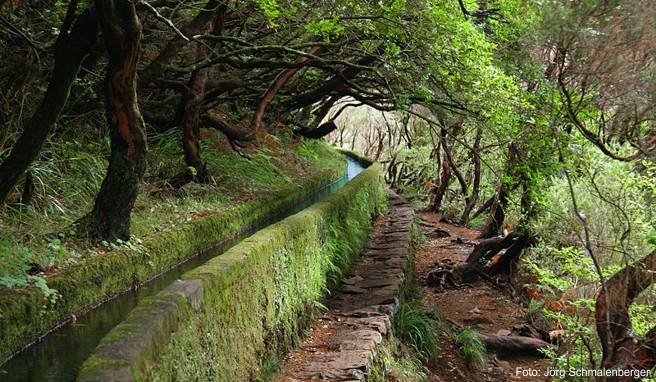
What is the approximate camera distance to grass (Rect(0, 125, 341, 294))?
6539 mm

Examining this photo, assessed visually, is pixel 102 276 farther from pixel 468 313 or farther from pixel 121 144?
pixel 468 313

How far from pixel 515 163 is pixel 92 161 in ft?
24.3

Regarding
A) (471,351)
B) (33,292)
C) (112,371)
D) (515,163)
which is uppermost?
(515,163)

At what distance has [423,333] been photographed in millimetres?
8625

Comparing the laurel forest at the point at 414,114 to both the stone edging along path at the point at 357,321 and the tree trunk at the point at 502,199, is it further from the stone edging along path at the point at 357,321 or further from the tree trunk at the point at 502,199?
the stone edging along path at the point at 357,321

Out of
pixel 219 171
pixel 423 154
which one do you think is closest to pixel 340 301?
pixel 219 171

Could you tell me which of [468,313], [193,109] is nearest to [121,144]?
[193,109]

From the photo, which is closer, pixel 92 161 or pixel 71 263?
pixel 71 263

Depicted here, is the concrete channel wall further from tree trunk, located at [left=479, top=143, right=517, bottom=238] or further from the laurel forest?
tree trunk, located at [left=479, top=143, right=517, bottom=238]

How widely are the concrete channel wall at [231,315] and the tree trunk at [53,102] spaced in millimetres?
2580

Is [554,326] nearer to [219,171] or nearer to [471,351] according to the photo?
[471,351]

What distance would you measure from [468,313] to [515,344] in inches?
70.7

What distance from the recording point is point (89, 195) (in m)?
9.30

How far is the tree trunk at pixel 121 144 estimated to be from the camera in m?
7.05
